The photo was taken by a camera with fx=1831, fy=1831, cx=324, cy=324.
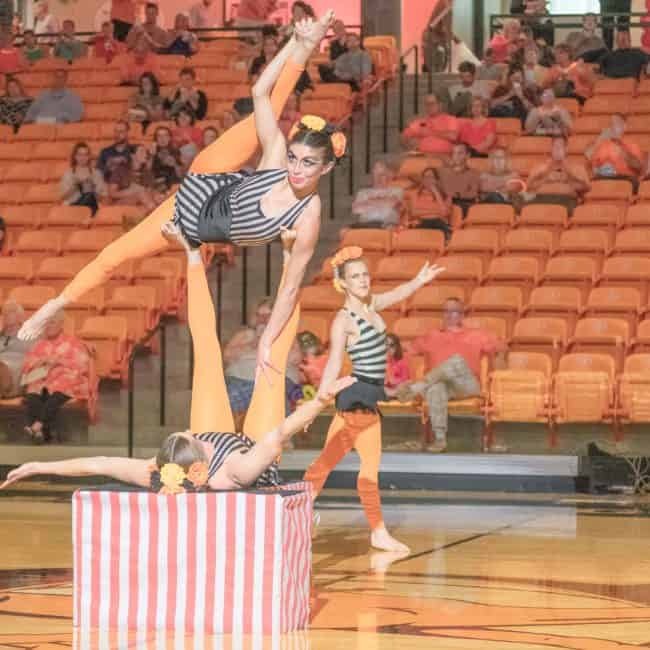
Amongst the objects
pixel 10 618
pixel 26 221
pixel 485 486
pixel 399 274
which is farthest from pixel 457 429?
pixel 10 618

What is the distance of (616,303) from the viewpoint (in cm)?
1319

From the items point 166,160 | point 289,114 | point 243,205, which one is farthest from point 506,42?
point 243,205

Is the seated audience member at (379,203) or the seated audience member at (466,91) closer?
the seated audience member at (379,203)

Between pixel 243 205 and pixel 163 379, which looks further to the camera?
pixel 163 379

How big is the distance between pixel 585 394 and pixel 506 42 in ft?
21.0

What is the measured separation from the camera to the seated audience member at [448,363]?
12.4 metres

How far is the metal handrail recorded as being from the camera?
41.8 ft

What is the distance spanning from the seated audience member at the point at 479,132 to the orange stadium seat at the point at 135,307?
3.26m

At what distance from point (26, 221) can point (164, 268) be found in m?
1.73

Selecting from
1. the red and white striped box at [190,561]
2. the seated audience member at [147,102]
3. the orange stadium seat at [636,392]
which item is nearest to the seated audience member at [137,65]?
the seated audience member at [147,102]

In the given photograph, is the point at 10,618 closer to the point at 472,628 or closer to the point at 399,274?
the point at 472,628

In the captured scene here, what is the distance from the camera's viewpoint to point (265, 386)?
306 inches

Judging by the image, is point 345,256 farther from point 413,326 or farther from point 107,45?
point 107,45

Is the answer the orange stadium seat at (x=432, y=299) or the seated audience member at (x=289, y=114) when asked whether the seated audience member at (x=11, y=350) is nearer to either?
the orange stadium seat at (x=432, y=299)
